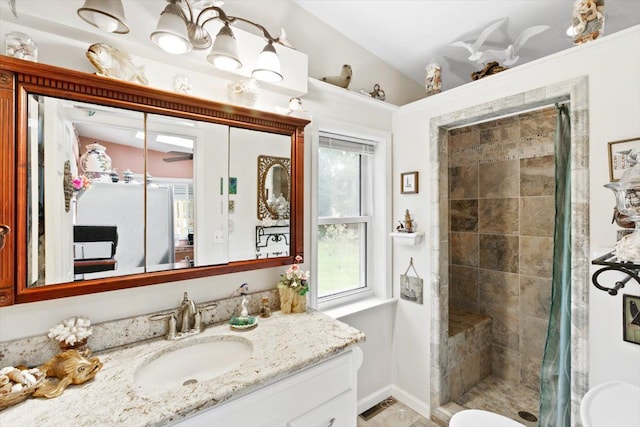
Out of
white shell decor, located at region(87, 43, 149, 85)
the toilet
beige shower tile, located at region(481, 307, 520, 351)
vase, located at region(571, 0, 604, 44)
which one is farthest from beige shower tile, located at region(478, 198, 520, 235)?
white shell decor, located at region(87, 43, 149, 85)

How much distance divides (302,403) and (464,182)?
8.18 ft

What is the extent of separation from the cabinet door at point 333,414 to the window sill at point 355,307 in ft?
1.98

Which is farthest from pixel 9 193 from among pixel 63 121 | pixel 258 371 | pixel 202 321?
pixel 258 371

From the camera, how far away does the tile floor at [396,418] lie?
1.95m

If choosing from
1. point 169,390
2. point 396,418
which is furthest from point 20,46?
point 396,418

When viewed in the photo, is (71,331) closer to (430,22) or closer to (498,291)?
(430,22)

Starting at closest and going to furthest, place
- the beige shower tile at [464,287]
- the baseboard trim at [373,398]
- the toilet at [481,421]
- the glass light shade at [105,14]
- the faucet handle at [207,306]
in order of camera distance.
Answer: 1. the glass light shade at [105,14]
2. the toilet at [481,421]
3. the faucet handle at [207,306]
4. the baseboard trim at [373,398]
5. the beige shower tile at [464,287]

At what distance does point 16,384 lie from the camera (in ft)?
2.92

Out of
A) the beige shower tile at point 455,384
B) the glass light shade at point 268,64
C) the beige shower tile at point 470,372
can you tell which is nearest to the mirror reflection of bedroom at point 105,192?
the glass light shade at point 268,64

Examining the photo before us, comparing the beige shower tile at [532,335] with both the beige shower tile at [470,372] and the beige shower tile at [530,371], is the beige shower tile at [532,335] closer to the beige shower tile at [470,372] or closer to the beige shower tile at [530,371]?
the beige shower tile at [530,371]

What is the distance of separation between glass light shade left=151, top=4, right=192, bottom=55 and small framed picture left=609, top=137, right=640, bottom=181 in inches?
74.3

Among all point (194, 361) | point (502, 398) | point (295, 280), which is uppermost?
point (295, 280)

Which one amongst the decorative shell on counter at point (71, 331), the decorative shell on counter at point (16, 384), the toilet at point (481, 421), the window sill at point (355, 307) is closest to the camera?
the decorative shell on counter at point (16, 384)

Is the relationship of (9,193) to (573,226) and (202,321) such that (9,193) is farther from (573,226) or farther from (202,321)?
(573,226)
